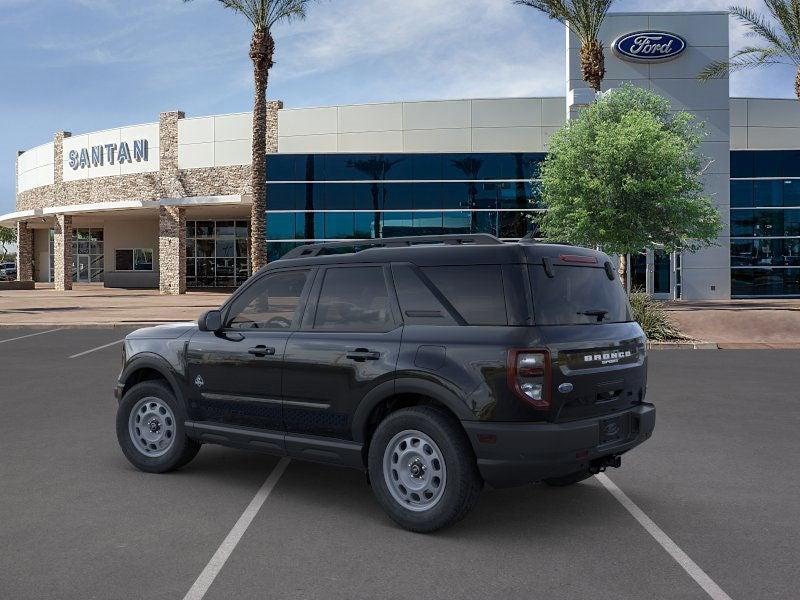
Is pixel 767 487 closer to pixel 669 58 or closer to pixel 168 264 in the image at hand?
pixel 669 58

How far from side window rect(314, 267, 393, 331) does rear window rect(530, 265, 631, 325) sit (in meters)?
1.03

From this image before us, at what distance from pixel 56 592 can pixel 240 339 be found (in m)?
2.36

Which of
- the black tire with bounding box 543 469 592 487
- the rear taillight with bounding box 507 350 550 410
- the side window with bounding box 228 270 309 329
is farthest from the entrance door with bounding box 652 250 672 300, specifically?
the rear taillight with bounding box 507 350 550 410

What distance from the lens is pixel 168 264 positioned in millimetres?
41812

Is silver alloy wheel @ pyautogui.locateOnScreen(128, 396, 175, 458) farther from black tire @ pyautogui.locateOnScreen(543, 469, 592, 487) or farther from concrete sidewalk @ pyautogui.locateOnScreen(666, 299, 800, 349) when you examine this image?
concrete sidewalk @ pyautogui.locateOnScreen(666, 299, 800, 349)

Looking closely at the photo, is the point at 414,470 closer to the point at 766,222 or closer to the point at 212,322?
the point at 212,322

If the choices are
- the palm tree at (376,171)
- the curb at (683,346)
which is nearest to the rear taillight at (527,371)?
the curb at (683,346)

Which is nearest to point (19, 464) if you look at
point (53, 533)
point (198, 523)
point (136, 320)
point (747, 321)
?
point (53, 533)

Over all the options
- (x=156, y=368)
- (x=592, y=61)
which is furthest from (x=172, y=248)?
(x=156, y=368)

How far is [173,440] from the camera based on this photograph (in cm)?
632

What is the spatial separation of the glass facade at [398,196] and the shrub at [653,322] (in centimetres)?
1590

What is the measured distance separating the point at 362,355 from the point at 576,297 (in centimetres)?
145

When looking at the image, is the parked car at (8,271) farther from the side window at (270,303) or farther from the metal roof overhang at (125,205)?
the side window at (270,303)

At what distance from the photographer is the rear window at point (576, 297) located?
4812 millimetres
